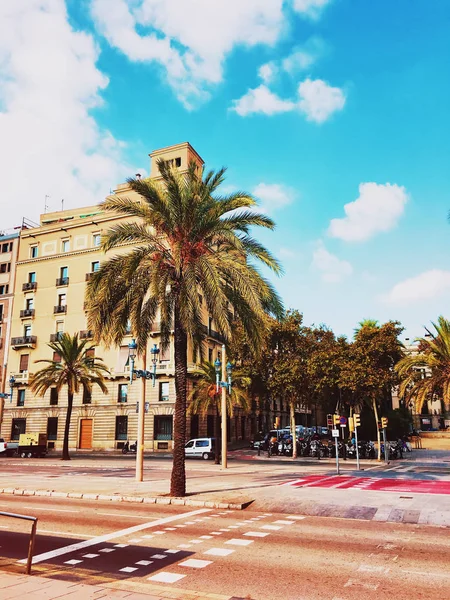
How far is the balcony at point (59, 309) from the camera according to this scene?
5662cm

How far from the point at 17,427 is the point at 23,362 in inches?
283

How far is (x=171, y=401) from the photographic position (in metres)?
48.4

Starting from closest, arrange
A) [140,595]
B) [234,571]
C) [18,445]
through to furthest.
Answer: [140,595], [234,571], [18,445]

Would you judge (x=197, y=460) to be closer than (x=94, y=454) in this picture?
Yes

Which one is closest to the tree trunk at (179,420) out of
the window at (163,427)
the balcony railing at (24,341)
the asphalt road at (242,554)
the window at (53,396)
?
the asphalt road at (242,554)

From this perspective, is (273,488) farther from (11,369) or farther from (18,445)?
(11,369)

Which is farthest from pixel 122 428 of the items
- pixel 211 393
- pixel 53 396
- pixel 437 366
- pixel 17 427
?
pixel 437 366

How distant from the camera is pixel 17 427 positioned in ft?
183

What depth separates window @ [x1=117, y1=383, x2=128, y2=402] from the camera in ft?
168

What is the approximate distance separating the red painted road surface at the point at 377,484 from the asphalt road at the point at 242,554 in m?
6.85

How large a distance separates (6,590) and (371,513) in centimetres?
953

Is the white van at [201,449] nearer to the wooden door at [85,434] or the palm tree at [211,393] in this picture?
the palm tree at [211,393]

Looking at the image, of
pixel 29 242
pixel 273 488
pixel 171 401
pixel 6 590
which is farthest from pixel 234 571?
pixel 29 242

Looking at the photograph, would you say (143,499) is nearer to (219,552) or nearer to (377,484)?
(219,552)
